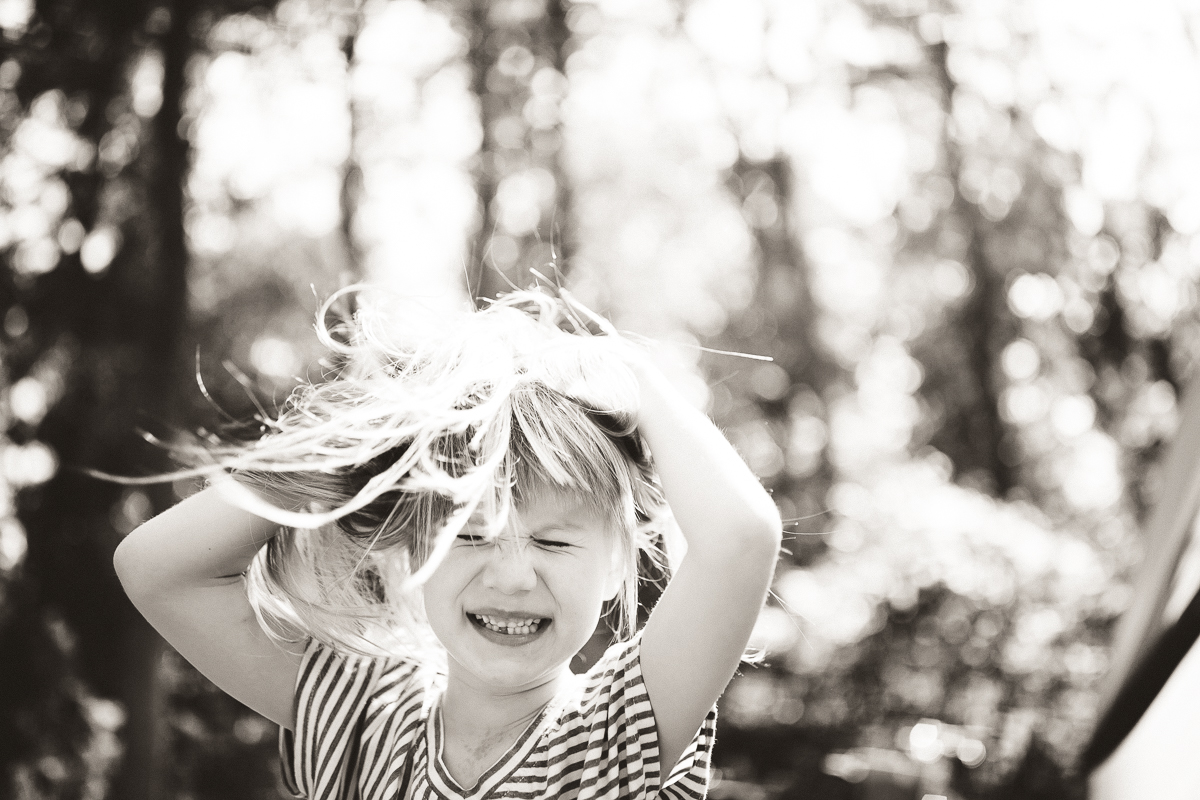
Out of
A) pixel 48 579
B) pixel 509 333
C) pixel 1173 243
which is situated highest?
pixel 509 333

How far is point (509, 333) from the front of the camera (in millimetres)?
1376

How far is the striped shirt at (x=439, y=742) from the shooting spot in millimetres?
1188

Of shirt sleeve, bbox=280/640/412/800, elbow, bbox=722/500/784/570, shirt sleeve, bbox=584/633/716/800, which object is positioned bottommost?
shirt sleeve, bbox=280/640/412/800

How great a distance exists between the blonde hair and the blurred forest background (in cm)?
29

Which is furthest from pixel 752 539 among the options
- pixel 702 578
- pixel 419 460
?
pixel 419 460

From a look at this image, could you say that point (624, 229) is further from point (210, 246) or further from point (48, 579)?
point (48, 579)

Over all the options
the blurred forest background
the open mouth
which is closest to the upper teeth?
the open mouth

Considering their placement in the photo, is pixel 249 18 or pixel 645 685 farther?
pixel 249 18

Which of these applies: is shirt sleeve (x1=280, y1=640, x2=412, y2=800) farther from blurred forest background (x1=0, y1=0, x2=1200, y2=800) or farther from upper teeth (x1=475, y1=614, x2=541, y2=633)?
blurred forest background (x1=0, y1=0, x2=1200, y2=800)

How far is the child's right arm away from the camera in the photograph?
1341 millimetres

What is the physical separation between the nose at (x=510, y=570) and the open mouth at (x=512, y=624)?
0.13ft

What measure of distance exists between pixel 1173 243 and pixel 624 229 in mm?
5493

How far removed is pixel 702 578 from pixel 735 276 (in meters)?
12.0

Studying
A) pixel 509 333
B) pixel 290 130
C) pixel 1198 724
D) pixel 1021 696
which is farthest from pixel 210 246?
pixel 1198 724
